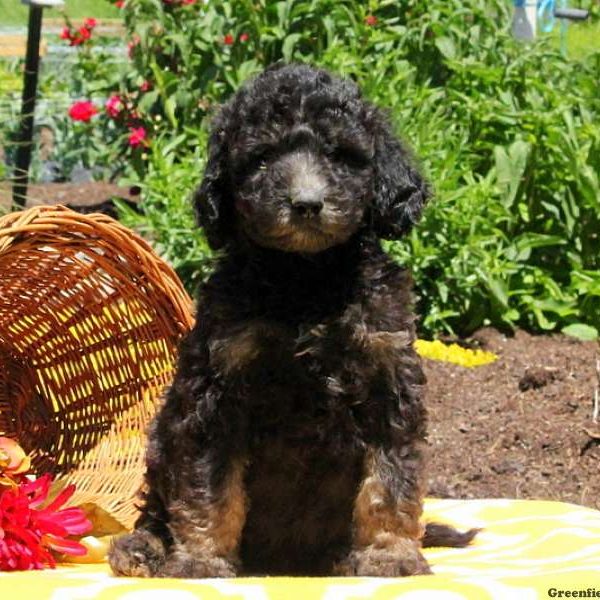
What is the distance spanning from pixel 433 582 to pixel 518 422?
110 inches

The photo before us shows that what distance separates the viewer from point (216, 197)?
4230 mm

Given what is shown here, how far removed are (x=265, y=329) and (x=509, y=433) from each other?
8.85ft

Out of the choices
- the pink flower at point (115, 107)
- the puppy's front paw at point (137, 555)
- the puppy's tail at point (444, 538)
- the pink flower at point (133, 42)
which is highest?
the pink flower at point (133, 42)

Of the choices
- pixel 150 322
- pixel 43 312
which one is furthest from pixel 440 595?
pixel 43 312

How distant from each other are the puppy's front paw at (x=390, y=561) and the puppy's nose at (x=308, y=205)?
3.59 feet

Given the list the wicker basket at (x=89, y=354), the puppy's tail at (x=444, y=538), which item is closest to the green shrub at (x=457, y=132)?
the wicker basket at (x=89, y=354)

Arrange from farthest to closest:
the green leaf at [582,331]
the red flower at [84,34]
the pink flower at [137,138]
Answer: the red flower at [84,34]
the pink flower at [137,138]
the green leaf at [582,331]

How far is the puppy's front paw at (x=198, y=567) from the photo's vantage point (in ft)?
13.2

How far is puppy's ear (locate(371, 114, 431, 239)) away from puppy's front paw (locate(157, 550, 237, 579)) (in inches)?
46.4

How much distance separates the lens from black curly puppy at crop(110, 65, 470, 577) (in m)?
3.99

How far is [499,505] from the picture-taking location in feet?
17.2

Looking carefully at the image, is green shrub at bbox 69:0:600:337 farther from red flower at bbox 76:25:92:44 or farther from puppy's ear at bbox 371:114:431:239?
puppy's ear at bbox 371:114:431:239

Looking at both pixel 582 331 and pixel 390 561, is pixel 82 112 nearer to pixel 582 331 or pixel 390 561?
pixel 582 331

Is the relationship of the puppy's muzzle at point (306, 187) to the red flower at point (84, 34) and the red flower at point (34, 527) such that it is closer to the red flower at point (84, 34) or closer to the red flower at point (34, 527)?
the red flower at point (34, 527)
